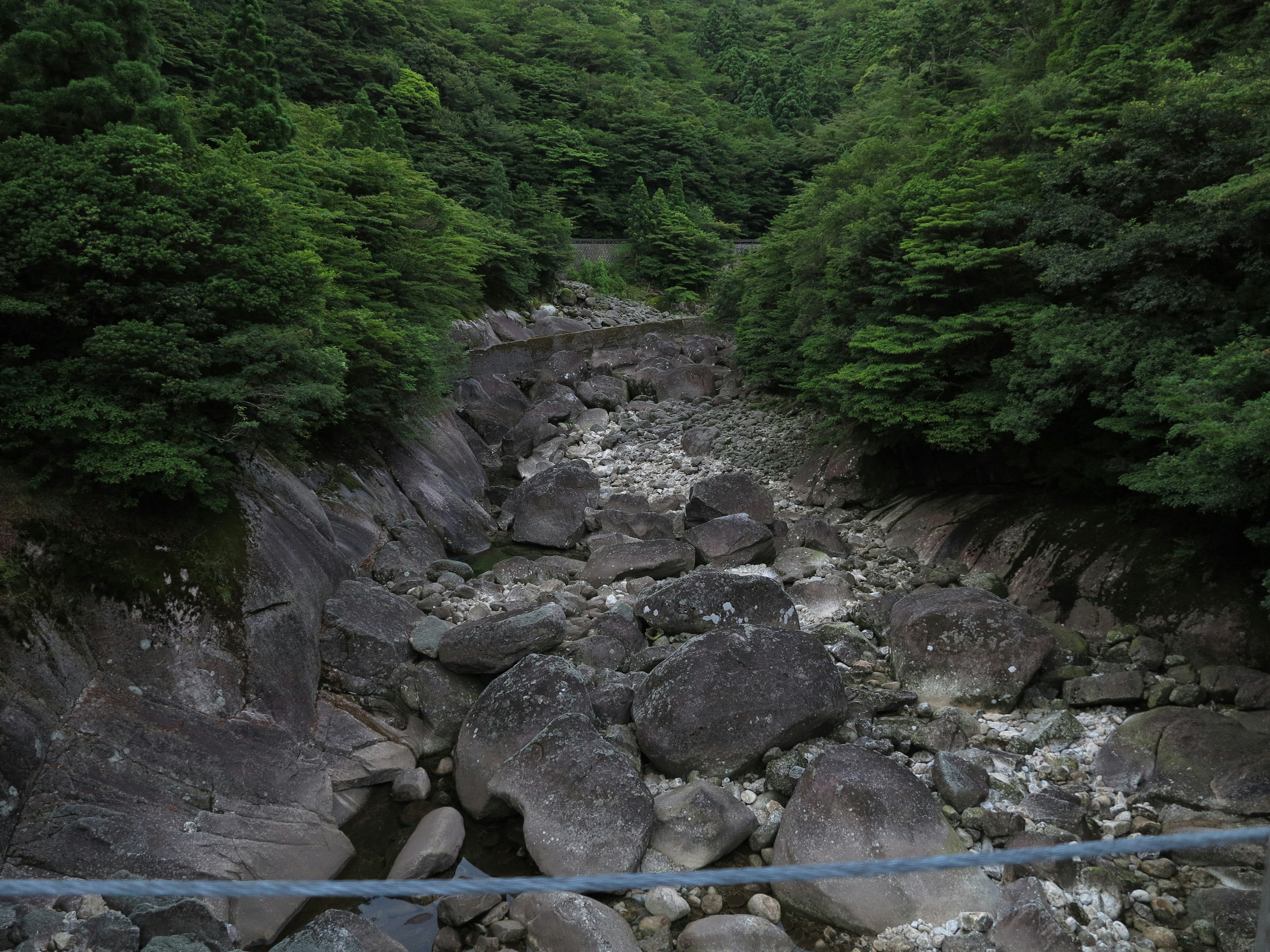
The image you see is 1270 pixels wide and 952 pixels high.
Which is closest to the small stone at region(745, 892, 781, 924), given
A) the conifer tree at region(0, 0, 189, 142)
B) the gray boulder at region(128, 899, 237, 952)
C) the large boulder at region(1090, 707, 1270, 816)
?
the large boulder at region(1090, 707, 1270, 816)

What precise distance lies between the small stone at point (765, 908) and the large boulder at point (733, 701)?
4.52ft

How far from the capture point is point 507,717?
741cm

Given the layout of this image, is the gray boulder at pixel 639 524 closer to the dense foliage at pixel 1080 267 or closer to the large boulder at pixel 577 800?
the dense foliage at pixel 1080 267

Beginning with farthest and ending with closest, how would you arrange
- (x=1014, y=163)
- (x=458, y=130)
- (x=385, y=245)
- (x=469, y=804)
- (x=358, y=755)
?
(x=458, y=130) < (x=385, y=245) < (x=1014, y=163) < (x=358, y=755) < (x=469, y=804)

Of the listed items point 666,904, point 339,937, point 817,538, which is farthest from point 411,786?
point 817,538

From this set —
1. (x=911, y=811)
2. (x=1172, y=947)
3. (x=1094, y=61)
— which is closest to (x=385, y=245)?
(x=1094, y=61)

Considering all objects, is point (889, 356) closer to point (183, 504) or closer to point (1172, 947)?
point (1172, 947)

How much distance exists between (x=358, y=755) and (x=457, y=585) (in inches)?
145

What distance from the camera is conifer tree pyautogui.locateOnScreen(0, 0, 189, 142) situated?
24.7 feet

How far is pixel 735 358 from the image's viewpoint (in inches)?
906

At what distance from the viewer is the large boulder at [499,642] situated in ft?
27.6

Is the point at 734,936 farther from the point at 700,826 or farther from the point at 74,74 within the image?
the point at 74,74

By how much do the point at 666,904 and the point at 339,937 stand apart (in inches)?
88.6

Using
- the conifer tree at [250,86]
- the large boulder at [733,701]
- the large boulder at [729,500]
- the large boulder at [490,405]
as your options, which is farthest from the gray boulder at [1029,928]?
the large boulder at [490,405]
